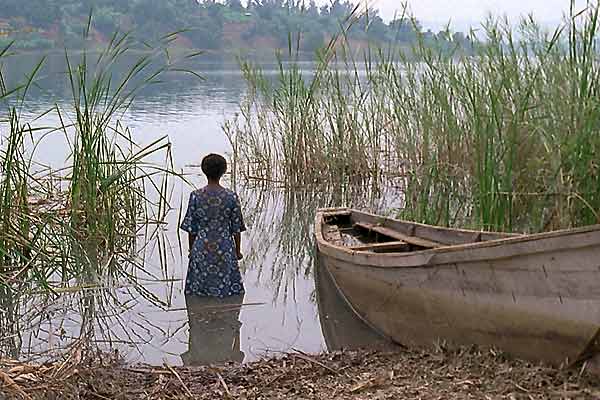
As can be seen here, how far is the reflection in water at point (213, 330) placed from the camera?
3.99 metres

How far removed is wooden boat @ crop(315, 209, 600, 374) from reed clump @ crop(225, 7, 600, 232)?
437 millimetres

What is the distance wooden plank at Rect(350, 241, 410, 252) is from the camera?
13.9 ft

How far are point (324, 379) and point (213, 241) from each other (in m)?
1.61

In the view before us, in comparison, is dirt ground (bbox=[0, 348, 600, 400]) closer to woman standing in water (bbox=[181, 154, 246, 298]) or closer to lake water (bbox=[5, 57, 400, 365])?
lake water (bbox=[5, 57, 400, 365])

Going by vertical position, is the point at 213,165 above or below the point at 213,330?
above

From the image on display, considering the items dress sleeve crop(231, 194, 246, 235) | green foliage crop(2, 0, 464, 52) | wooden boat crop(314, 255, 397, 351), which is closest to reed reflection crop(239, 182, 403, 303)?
wooden boat crop(314, 255, 397, 351)

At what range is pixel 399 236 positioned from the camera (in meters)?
4.60

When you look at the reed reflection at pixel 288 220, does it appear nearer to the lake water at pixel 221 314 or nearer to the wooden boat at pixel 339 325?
the lake water at pixel 221 314

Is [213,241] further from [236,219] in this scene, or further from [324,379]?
[324,379]

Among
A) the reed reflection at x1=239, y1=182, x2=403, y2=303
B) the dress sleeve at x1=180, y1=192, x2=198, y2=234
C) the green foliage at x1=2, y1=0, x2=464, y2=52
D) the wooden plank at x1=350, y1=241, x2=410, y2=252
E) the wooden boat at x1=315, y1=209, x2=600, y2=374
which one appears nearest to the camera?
the wooden boat at x1=315, y1=209, x2=600, y2=374

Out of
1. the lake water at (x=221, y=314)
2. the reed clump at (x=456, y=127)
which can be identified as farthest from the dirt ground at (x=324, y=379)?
the reed clump at (x=456, y=127)

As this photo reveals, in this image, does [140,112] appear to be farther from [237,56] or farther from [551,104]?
[551,104]

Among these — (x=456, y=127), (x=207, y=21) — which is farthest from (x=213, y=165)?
(x=207, y=21)

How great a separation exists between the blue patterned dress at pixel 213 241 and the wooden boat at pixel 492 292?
0.76 meters
